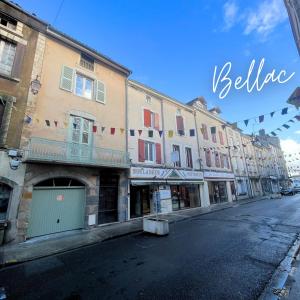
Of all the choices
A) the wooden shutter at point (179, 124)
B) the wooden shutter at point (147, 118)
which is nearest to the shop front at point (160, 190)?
the wooden shutter at point (147, 118)

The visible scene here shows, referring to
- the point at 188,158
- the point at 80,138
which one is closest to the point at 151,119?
the point at 188,158

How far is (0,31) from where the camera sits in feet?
29.8

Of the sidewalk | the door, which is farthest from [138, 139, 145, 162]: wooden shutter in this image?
the sidewalk

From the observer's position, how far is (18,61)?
923cm

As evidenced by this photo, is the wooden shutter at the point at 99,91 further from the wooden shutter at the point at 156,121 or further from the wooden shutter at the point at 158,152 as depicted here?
the wooden shutter at the point at 158,152

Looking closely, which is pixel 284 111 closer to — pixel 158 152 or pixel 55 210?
pixel 158 152

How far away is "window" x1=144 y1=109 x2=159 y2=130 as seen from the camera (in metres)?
14.8

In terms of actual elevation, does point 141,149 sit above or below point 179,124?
below

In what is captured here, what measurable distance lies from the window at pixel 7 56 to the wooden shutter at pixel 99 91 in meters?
Result: 4.47

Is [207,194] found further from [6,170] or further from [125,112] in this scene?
[6,170]

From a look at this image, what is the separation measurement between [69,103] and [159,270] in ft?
31.7

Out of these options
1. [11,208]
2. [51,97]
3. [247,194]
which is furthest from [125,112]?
[247,194]

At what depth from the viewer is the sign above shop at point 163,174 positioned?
12.6m

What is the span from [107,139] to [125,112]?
107 inches
